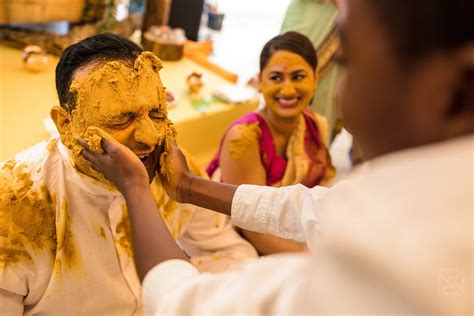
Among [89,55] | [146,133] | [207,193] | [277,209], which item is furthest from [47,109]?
[277,209]

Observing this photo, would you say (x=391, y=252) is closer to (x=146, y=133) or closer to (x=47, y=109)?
(x=146, y=133)

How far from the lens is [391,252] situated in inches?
22.3

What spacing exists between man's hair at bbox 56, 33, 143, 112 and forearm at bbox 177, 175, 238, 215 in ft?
1.20

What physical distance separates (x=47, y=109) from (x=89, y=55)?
1113 millimetres

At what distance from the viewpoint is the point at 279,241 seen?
1851 millimetres

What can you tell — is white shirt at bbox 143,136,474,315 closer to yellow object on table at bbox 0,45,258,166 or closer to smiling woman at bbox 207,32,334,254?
smiling woman at bbox 207,32,334,254

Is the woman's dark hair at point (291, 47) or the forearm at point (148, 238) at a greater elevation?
the woman's dark hair at point (291, 47)

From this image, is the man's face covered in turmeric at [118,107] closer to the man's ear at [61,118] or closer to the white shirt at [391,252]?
the man's ear at [61,118]

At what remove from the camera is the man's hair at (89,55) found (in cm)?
123

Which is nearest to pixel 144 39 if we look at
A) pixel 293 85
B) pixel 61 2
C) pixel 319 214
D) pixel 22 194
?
pixel 61 2

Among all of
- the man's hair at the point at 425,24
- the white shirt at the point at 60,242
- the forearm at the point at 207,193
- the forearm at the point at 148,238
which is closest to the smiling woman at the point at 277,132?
the white shirt at the point at 60,242

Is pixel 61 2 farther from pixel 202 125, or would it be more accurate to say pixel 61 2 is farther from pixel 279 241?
pixel 279 241

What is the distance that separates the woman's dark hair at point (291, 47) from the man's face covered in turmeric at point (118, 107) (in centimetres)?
91

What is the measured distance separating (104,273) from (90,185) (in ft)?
0.96
